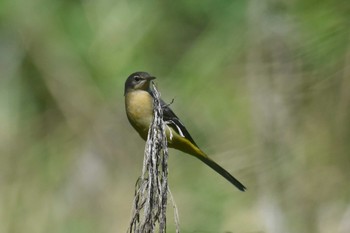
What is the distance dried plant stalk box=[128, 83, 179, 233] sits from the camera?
97.2 inches

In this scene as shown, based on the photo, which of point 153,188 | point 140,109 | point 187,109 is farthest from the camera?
point 187,109

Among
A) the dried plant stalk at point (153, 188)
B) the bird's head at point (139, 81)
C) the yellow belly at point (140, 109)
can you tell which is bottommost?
the dried plant stalk at point (153, 188)

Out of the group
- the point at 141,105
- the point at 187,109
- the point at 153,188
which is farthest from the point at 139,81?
the point at 187,109

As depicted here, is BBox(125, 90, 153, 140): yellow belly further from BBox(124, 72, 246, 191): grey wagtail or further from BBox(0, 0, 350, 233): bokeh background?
BBox(0, 0, 350, 233): bokeh background

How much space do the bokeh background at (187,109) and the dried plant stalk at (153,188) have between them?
2646 millimetres

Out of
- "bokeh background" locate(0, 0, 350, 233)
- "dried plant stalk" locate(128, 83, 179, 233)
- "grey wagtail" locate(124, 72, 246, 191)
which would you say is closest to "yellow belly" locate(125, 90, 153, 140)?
"grey wagtail" locate(124, 72, 246, 191)

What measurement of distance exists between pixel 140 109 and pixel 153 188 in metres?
1.33

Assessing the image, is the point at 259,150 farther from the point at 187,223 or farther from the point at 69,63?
→ the point at 69,63

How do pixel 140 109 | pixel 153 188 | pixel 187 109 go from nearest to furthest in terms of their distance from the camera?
pixel 153 188
pixel 140 109
pixel 187 109

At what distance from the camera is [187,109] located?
250 inches

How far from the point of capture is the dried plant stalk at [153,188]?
97.2 inches

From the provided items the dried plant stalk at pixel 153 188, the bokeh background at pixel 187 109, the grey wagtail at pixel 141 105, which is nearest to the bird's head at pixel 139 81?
the grey wagtail at pixel 141 105

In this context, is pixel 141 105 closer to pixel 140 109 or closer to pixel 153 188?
pixel 140 109

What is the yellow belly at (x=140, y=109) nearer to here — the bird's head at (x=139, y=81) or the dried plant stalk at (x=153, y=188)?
the bird's head at (x=139, y=81)
